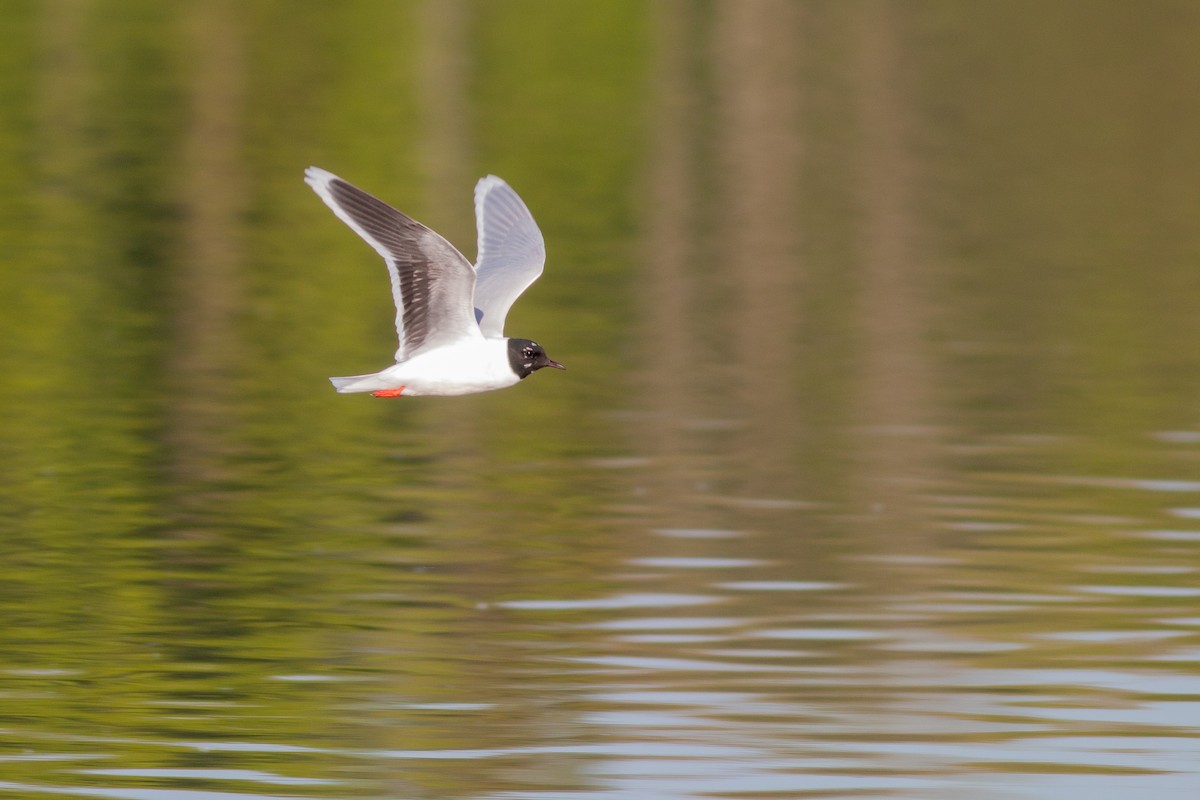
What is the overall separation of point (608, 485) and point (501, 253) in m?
4.39

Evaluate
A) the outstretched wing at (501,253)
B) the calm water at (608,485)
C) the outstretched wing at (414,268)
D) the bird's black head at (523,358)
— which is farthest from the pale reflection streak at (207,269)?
the bird's black head at (523,358)

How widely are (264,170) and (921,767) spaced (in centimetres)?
2811

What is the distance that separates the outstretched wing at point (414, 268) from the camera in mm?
11289

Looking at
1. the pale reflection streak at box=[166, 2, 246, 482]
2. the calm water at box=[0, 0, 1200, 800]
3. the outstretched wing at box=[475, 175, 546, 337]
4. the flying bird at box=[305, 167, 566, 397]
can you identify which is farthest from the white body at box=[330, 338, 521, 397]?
the pale reflection streak at box=[166, 2, 246, 482]

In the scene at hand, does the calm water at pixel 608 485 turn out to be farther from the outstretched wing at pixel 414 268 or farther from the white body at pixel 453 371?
the outstretched wing at pixel 414 268

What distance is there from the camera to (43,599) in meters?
13.6

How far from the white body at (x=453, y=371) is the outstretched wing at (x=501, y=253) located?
2.38ft

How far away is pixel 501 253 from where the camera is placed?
12961 mm

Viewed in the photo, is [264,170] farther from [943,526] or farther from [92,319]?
[943,526]

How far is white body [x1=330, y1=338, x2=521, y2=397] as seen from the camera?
37.6 feet

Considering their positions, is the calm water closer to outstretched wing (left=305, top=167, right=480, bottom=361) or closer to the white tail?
the white tail

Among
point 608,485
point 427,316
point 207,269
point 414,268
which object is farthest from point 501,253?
point 207,269

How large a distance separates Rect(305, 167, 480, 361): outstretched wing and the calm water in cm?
183

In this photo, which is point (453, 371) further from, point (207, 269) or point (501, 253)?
point (207, 269)
